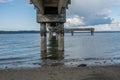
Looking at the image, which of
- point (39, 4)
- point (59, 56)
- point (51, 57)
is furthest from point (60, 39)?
point (51, 57)

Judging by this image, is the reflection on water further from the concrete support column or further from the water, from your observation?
the concrete support column

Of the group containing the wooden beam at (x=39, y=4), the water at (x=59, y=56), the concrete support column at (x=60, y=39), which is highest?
the wooden beam at (x=39, y=4)

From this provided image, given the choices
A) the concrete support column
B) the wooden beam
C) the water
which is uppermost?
the wooden beam

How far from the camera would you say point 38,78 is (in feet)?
44.2

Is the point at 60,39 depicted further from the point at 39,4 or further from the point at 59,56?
the point at 59,56

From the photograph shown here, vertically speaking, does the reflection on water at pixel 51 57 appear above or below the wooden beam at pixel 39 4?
below

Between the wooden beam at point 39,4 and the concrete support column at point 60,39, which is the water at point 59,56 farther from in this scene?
the wooden beam at point 39,4

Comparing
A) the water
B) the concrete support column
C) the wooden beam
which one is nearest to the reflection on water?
the water

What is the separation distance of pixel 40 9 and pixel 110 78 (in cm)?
2417

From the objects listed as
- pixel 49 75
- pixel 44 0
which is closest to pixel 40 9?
pixel 44 0

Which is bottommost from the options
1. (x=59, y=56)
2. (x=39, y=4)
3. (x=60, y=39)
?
(x=59, y=56)

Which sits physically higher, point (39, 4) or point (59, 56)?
point (39, 4)

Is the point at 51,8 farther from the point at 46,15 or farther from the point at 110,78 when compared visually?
the point at 110,78

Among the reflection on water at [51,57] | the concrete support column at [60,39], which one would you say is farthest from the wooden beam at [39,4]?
the reflection on water at [51,57]
